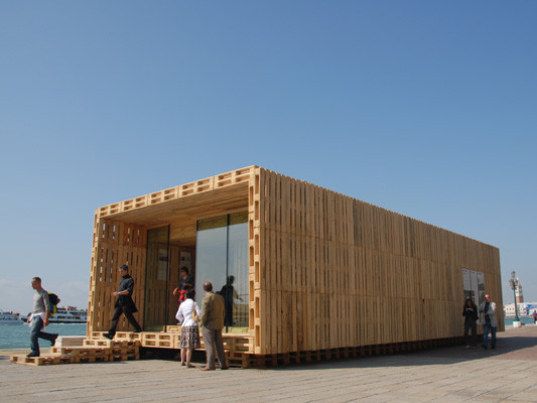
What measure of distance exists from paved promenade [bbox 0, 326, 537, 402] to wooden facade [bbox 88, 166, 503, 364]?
113cm

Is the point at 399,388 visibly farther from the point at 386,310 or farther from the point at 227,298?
the point at 386,310

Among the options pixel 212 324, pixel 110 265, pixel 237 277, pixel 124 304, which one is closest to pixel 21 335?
pixel 110 265

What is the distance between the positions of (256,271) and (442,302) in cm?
953

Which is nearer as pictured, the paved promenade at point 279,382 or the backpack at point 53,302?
the paved promenade at point 279,382

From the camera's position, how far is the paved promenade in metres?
6.50

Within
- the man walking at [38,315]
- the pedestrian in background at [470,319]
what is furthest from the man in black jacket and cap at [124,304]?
the pedestrian in background at [470,319]

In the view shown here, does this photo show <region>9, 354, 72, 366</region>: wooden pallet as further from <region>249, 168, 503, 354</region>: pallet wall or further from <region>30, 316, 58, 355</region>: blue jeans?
<region>249, 168, 503, 354</region>: pallet wall

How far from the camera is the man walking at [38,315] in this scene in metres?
10.9

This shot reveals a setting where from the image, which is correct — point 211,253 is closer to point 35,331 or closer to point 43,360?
point 35,331

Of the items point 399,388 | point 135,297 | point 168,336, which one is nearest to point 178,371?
point 168,336

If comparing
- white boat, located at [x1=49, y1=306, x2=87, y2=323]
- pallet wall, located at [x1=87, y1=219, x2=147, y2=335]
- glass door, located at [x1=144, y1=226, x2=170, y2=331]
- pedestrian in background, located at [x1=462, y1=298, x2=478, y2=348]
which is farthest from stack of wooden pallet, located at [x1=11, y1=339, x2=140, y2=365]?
white boat, located at [x1=49, y1=306, x2=87, y2=323]

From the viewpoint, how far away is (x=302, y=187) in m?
11.8

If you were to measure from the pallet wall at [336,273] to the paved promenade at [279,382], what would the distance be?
1018mm

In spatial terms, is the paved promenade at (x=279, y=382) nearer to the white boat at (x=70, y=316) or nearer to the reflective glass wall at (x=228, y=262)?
the reflective glass wall at (x=228, y=262)
